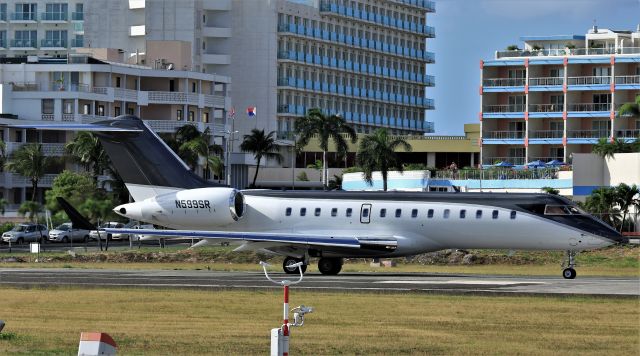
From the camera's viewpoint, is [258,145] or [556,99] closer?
[556,99]

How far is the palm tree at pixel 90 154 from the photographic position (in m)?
85.2

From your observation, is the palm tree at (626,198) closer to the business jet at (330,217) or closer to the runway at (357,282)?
the business jet at (330,217)

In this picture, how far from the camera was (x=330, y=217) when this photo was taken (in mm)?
54250

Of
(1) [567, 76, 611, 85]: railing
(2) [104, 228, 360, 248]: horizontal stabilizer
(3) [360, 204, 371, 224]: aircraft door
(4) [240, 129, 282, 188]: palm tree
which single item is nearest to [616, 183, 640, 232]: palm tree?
(1) [567, 76, 611, 85]: railing

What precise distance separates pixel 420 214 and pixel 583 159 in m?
53.3

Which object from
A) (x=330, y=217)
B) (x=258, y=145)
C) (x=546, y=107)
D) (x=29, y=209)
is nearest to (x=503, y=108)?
(x=546, y=107)

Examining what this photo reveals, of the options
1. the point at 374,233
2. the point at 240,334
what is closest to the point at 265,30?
the point at 374,233

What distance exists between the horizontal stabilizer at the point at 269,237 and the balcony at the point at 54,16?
4685 inches

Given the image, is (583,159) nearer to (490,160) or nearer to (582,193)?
(582,193)

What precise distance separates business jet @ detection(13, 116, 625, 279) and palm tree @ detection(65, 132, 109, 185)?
1015 inches

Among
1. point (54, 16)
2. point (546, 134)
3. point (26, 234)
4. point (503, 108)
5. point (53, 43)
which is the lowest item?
point (26, 234)

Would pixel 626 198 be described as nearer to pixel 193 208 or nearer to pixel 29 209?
pixel 193 208

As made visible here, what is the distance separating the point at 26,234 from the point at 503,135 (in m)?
59.4

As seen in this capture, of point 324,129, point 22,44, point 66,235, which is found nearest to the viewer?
point 66,235
